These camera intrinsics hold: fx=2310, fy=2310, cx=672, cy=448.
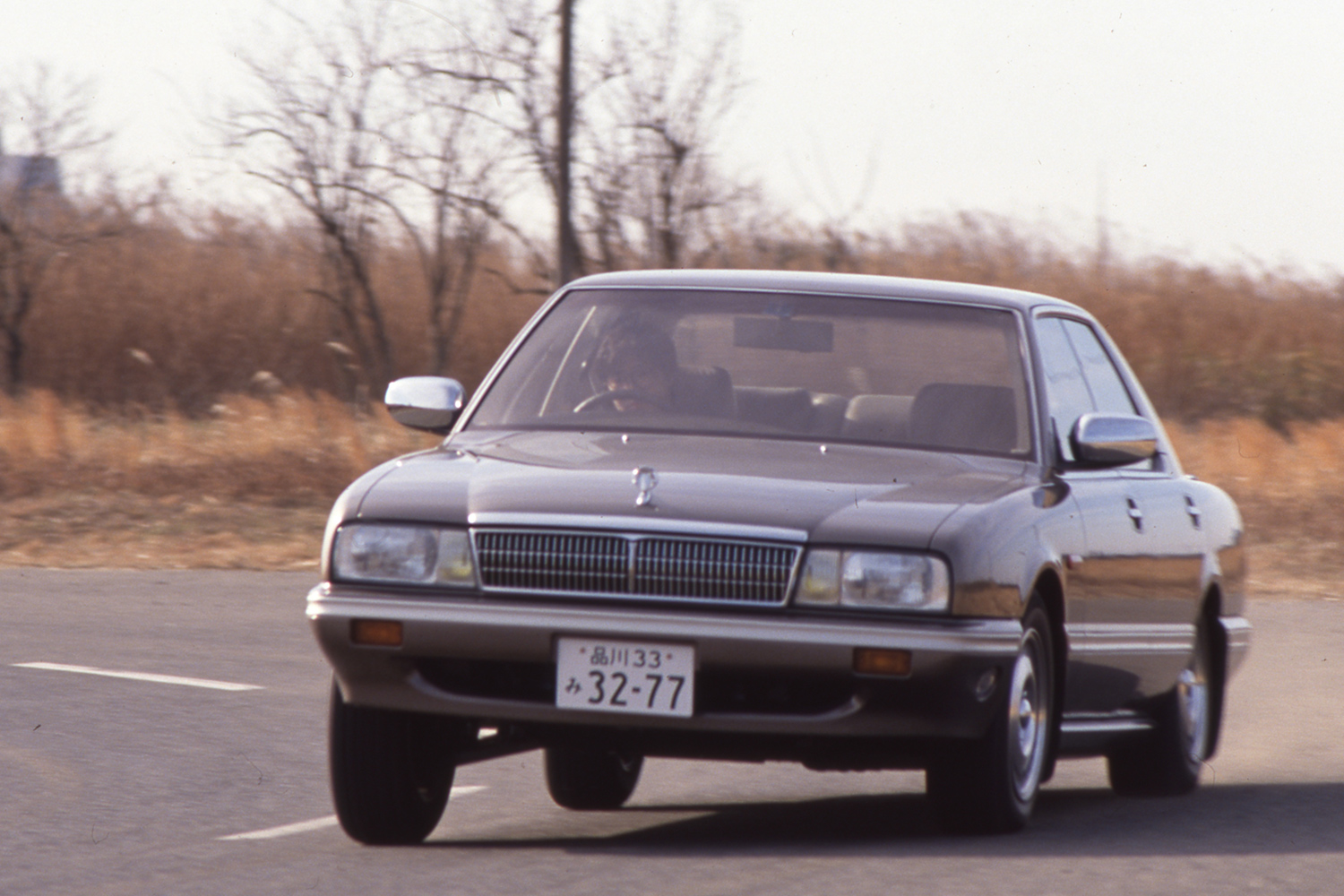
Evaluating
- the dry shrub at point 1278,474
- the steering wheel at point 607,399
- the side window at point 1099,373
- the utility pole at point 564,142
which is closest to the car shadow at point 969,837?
the steering wheel at point 607,399

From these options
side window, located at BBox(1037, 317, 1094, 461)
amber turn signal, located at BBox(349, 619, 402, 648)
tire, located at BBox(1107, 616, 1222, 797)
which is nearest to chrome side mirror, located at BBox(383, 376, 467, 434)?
amber turn signal, located at BBox(349, 619, 402, 648)

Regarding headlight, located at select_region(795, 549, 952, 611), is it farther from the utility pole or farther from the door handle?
the utility pole

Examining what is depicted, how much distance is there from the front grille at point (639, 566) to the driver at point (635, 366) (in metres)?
1.20

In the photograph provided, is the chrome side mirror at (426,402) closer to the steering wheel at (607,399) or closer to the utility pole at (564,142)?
the steering wheel at (607,399)

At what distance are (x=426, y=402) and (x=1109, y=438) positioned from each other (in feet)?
6.69

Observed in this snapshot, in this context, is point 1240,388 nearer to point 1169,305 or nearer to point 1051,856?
point 1169,305

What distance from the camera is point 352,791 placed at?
229 inches

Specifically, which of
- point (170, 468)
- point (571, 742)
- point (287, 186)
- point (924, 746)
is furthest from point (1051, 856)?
point (287, 186)

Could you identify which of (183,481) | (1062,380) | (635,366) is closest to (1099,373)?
(1062,380)

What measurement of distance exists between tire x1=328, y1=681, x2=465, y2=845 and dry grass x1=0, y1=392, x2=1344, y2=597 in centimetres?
1012

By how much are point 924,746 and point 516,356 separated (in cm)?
207

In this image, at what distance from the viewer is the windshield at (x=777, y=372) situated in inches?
263

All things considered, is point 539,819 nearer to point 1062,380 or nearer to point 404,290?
point 1062,380

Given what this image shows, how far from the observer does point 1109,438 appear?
263 inches
